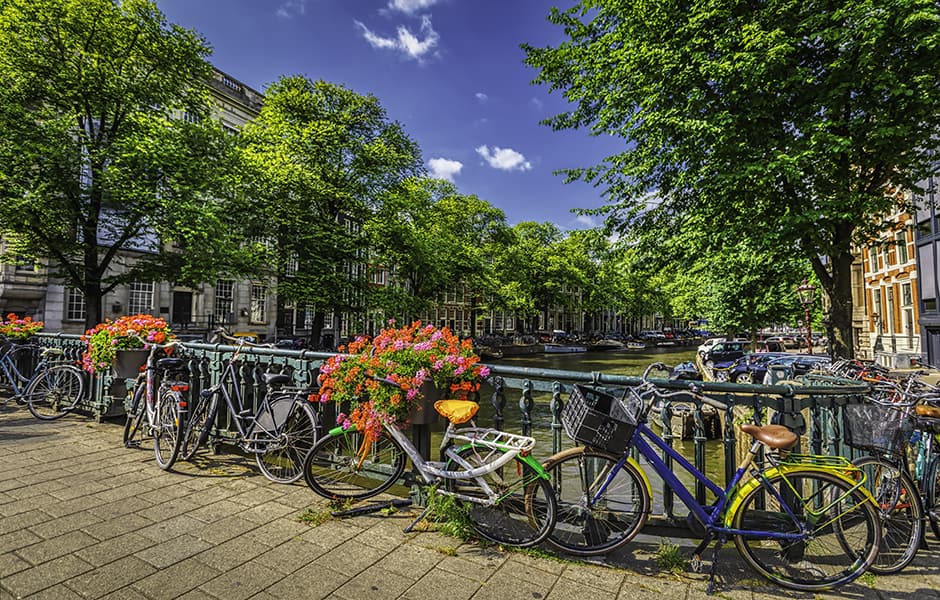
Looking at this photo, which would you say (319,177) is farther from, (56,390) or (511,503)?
(511,503)

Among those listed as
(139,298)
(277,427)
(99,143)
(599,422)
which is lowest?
(277,427)

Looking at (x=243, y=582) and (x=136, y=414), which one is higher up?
(x=136, y=414)

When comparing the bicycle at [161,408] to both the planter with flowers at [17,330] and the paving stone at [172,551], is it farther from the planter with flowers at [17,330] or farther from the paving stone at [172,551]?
the planter with flowers at [17,330]

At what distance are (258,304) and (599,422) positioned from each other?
34.9m

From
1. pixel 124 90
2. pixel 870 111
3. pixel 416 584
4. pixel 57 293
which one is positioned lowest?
pixel 416 584

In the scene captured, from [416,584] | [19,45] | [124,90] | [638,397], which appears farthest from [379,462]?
[19,45]

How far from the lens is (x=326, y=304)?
19781mm

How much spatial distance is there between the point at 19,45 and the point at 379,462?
54.5ft

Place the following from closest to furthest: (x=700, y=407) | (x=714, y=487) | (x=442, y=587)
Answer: (x=442, y=587) → (x=714, y=487) → (x=700, y=407)

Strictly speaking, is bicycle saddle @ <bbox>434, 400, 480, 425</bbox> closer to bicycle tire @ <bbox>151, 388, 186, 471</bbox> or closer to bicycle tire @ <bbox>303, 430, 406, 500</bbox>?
bicycle tire @ <bbox>303, 430, 406, 500</bbox>

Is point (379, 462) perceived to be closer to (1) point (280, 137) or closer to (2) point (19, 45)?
(2) point (19, 45)

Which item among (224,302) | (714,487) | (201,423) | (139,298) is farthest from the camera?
(224,302)

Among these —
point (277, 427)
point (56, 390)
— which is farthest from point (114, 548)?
point (56, 390)

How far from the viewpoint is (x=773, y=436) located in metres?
2.72
